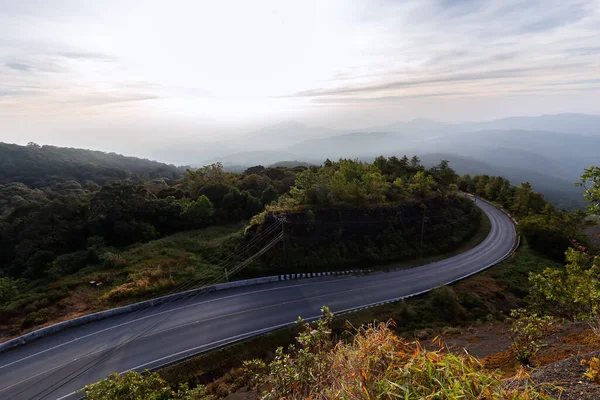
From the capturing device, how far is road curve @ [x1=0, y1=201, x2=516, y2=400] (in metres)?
13.2

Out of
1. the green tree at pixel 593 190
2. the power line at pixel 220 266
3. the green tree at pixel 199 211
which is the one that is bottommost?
the power line at pixel 220 266

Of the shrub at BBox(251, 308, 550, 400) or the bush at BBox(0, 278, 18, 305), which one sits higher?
the shrub at BBox(251, 308, 550, 400)

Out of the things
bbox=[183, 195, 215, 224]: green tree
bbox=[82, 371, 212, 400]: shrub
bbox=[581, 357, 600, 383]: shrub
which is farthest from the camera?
bbox=[183, 195, 215, 224]: green tree

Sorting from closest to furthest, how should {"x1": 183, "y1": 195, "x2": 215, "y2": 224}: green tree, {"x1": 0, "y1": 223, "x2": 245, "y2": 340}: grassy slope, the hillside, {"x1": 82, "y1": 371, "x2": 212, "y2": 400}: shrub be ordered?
1. {"x1": 82, "y1": 371, "x2": 212, "y2": 400}: shrub
2. {"x1": 0, "y1": 223, "x2": 245, "y2": 340}: grassy slope
3. {"x1": 183, "y1": 195, "x2": 215, "y2": 224}: green tree
4. the hillside

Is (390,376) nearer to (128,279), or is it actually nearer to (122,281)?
(128,279)

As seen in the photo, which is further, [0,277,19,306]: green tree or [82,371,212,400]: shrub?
[0,277,19,306]: green tree

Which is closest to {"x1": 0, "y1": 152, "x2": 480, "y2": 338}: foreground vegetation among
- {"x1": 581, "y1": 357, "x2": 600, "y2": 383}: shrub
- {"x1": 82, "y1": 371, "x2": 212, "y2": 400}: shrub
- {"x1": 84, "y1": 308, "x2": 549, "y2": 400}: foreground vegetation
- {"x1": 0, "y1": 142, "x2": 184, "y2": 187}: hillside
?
{"x1": 82, "y1": 371, "x2": 212, "y2": 400}: shrub

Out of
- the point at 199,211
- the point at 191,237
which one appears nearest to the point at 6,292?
the point at 191,237

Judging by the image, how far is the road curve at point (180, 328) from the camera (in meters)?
13.2

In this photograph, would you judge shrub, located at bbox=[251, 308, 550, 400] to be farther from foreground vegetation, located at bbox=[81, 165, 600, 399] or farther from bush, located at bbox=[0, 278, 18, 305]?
bush, located at bbox=[0, 278, 18, 305]

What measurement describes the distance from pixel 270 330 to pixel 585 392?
1474 centimetres

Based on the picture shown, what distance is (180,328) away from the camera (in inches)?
645

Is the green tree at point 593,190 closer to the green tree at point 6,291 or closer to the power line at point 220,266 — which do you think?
the power line at point 220,266

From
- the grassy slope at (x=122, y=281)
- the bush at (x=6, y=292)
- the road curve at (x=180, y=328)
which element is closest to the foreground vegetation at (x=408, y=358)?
the road curve at (x=180, y=328)
